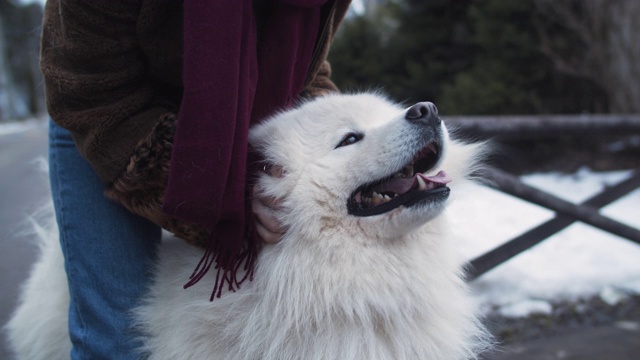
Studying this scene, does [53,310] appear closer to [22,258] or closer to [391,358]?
[391,358]

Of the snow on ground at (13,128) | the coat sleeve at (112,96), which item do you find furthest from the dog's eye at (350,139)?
the snow on ground at (13,128)

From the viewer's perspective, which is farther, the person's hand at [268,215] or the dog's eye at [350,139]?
the dog's eye at [350,139]

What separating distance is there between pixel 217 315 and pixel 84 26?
947mm

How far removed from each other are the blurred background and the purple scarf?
5.00ft

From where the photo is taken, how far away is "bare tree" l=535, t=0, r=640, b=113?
266 inches

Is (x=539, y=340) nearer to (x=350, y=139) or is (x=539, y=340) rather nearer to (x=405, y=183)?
(x=405, y=183)

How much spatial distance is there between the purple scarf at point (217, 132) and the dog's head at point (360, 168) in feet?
0.60

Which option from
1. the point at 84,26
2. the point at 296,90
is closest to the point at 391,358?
the point at 296,90

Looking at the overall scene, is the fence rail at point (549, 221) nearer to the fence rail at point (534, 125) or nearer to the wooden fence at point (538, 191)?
the wooden fence at point (538, 191)

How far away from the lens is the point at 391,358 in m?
1.61

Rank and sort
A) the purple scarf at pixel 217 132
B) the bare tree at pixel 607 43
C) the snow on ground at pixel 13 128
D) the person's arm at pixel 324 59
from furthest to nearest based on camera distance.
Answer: the snow on ground at pixel 13 128, the bare tree at pixel 607 43, the person's arm at pixel 324 59, the purple scarf at pixel 217 132

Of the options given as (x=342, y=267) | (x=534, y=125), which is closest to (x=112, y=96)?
(x=342, y=267)

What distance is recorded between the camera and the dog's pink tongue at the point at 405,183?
1.62m

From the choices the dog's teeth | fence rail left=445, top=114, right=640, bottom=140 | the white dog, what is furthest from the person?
fence rail left=445, top=114, right=640, bottom=140
